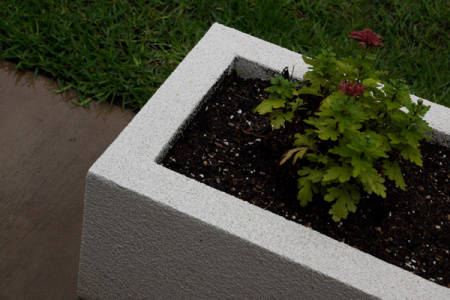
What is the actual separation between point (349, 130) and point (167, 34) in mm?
1857

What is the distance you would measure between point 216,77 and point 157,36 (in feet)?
3.99

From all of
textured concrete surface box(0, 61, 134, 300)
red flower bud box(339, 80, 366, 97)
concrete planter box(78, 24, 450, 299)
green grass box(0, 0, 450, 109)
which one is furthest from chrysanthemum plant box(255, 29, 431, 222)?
green grass box(0, 0, 450, 109)

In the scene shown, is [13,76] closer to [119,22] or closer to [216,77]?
[119,22]

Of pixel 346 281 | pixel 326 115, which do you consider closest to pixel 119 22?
pixel 326 115

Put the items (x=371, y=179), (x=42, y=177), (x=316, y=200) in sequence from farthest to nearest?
(x=42, y=177) < (x=316, y=200) < (x=371, y=179)

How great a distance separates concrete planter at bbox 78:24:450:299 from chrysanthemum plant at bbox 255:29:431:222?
7.2 inches

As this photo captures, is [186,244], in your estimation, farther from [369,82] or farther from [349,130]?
[369,82]

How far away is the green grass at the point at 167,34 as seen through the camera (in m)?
3.08

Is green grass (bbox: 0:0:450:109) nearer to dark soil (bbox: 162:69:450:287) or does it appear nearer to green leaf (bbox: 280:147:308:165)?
dark soil (bbox: 162:69:450:287)

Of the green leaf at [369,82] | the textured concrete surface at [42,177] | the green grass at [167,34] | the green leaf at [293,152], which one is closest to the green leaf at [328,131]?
the green leaf at [293,152]

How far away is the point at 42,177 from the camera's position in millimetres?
2627

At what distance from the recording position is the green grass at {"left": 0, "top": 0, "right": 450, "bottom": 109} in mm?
3076

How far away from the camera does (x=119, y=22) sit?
11.0ft

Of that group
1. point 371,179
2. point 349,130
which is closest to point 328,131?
point 349,130
